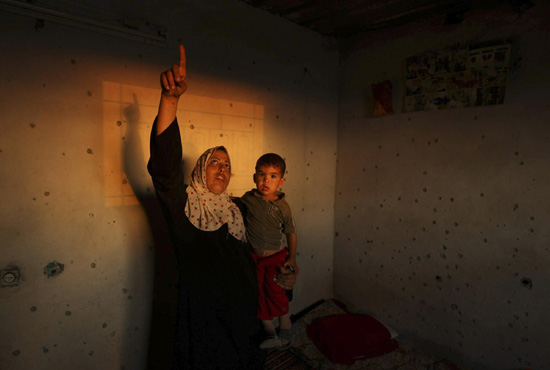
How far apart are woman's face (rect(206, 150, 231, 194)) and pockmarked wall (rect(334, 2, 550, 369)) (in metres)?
1.49

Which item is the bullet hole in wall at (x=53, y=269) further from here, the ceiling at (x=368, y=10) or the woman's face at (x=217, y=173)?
the ceiling at (x=368, y=10)

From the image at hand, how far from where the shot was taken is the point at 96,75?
1.46 meters

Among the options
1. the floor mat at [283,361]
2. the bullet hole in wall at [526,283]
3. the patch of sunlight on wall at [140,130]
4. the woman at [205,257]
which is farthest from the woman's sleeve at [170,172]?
the bullet hole in wall at [526,283]

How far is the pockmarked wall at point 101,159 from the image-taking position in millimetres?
1311

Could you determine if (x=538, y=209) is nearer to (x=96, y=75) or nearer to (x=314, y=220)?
(x=314, y=220)

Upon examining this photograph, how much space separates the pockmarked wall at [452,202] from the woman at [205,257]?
1.40m

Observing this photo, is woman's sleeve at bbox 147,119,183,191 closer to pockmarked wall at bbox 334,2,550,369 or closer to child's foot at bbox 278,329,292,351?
child's foot at bbox 278,329,292,351

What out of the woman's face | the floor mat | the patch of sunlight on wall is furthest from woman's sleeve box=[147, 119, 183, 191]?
the floor mat

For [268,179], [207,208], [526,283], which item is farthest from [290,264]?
[526,283]

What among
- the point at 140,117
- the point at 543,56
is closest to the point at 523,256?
the point at 543,56

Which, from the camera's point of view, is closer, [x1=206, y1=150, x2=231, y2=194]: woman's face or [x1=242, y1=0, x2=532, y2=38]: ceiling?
[x1=206, y1=150, x2=231, y2=194]: woman's face

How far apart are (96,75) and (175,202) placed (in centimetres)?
81

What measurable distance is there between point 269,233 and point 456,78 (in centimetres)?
162

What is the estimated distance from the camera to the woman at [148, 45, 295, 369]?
1.14 m
